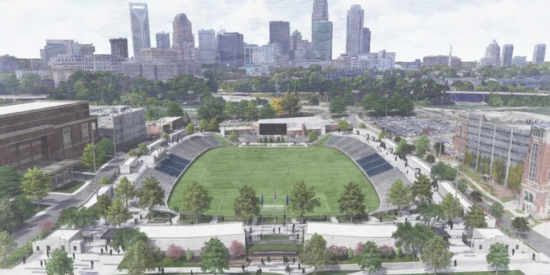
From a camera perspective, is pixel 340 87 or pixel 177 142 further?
pixel 340 87

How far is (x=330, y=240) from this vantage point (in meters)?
46.2

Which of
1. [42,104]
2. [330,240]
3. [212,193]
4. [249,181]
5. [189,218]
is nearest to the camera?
[330,240]

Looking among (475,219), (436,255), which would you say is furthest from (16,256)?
(475,219)

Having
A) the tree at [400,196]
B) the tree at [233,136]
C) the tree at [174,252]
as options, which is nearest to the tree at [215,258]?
Answer: the tree at [174,252]

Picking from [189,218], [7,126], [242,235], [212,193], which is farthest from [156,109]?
[242,235]

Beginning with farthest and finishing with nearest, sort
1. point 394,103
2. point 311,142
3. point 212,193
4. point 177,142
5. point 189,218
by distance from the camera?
point 394,103
point 311,142
point 177,142
point 212,193
point 189,218

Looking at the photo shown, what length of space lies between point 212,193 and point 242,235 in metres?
23.1

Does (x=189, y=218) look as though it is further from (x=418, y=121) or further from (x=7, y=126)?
(x=418, y=121)

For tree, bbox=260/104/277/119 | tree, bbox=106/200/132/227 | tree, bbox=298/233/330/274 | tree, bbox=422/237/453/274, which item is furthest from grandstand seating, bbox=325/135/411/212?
tree, bbox=106/200/132/227

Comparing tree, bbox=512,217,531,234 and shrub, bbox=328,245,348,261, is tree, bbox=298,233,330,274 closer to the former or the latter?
shrub, bbox=328,245,348,261

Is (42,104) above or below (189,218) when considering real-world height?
above

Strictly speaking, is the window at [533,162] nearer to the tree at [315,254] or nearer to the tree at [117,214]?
the tree at [315,254]

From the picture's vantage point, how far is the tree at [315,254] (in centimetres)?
4066

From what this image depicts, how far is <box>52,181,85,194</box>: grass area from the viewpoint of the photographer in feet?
228
